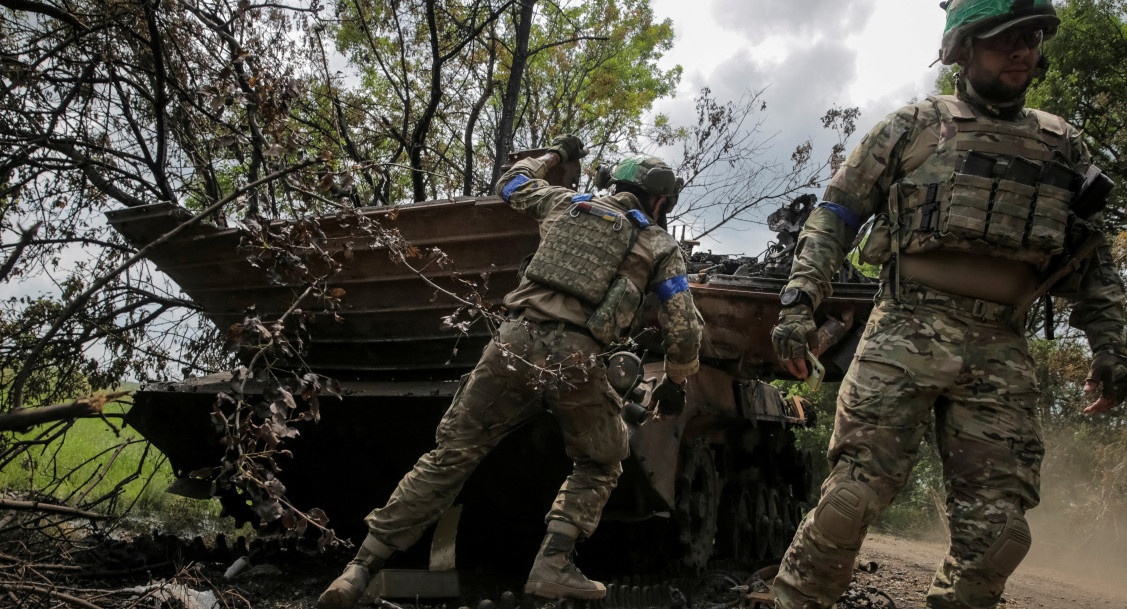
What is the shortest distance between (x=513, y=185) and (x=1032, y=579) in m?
7.02

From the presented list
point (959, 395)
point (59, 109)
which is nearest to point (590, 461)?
point (959, 395)

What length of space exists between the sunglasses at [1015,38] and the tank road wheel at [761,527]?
5.31m

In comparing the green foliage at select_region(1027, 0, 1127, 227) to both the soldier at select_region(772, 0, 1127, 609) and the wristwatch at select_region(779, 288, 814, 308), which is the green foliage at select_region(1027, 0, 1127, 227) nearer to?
the soldier at select_region(772, 0, 1127, 609)

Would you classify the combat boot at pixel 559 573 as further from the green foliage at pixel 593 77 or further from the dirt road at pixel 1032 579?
the green foliage at pixel 593 77

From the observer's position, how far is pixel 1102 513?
12.2m

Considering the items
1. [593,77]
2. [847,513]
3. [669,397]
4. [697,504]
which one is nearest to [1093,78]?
[593,77]

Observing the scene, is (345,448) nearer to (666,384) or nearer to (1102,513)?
(666,384)

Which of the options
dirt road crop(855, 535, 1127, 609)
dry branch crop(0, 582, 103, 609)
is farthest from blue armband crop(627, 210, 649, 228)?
dirt road crop(855, 535, 1127, 609)

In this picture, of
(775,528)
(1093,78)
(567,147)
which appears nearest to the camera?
(567,147)

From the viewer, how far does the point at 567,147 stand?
16.7ft

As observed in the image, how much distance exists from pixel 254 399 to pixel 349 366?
0.58m

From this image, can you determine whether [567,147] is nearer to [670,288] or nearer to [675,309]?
[670,288]

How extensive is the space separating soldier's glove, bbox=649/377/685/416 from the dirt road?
1.98m

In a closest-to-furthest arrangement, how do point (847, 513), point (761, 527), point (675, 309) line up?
point (847, 513)
point (675, 309)
point (761, 527)
